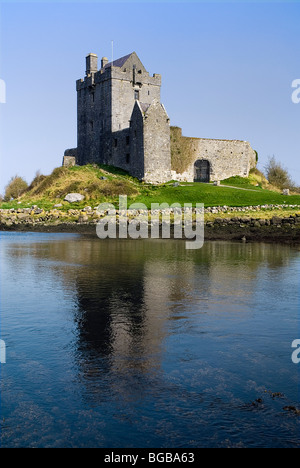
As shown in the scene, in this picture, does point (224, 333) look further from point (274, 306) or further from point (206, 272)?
point (206, 272)

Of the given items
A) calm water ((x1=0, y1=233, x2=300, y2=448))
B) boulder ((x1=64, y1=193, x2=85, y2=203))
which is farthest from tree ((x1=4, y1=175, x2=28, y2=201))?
calm water ((x1=0, y1=233, x2=300, y2=448))

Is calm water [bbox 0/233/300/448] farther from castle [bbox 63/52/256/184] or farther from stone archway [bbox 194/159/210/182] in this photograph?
stone archway [bbox 194/159/210/182]

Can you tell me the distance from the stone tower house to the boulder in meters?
6.29

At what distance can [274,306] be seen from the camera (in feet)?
40.9

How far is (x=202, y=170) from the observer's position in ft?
184

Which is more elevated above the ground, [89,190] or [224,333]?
[89,190]

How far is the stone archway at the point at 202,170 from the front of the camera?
55812 millimetres

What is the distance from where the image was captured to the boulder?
45722 mm

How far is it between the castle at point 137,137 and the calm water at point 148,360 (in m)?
33.1

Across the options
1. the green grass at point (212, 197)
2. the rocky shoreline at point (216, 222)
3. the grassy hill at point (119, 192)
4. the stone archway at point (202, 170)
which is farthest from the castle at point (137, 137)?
the rocky shoreline at point (216, 222)
